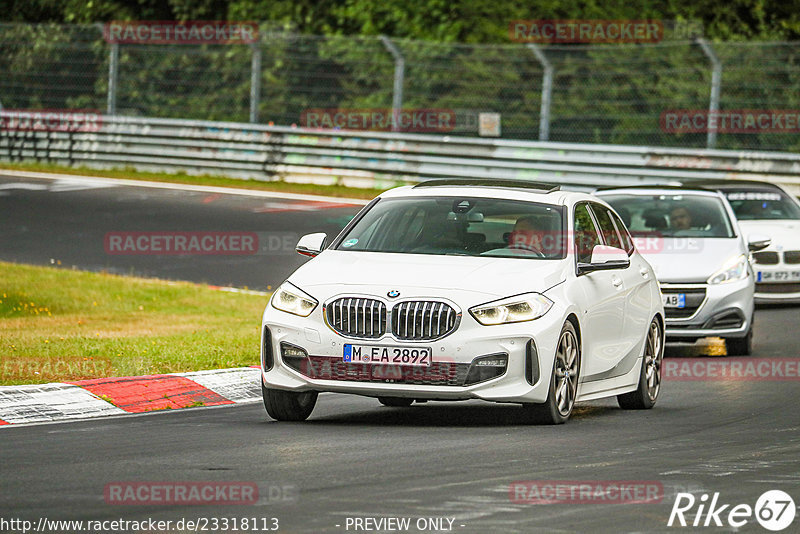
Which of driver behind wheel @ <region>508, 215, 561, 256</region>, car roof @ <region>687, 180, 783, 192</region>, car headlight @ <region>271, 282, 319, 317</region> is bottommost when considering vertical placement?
car roof @ <region>687, 180, 783, 192</region>

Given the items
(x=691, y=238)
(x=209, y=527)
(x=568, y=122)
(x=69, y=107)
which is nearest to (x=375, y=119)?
(x=568, y=122)

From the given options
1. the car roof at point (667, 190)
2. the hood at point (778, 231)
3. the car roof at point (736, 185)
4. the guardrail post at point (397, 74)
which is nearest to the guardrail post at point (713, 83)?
the guardrail post at point (397, 74)

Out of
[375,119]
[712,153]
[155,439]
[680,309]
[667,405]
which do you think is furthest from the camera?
[375,119]

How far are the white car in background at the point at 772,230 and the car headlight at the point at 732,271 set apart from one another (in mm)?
3346

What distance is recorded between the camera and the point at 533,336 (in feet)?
32.6

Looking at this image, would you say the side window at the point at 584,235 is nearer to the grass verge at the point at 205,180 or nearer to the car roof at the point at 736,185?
the car roof at the point at 736,185

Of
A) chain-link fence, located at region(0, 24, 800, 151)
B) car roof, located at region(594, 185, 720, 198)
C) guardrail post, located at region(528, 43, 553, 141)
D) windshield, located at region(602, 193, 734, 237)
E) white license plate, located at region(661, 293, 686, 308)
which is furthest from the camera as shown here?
guardrail post, located at region(528, 43, 553, 141)

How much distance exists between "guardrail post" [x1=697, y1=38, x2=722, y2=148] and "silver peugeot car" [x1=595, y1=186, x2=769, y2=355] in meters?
11.0

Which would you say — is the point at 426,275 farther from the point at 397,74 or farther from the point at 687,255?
the point at 397,74

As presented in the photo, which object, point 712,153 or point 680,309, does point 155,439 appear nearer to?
point 680,309

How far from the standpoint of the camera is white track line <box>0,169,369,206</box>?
Result: 97.6 ft

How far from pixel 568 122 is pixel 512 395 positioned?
20847 mm

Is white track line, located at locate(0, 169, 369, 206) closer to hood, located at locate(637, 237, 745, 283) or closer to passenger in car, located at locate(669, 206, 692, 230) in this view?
passenger in car, located at locate(669, 206, 692, 230)

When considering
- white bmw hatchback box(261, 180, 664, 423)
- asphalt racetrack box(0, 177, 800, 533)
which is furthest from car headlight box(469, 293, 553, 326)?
asphalt racetrack box(0, 177, 800, 533)
